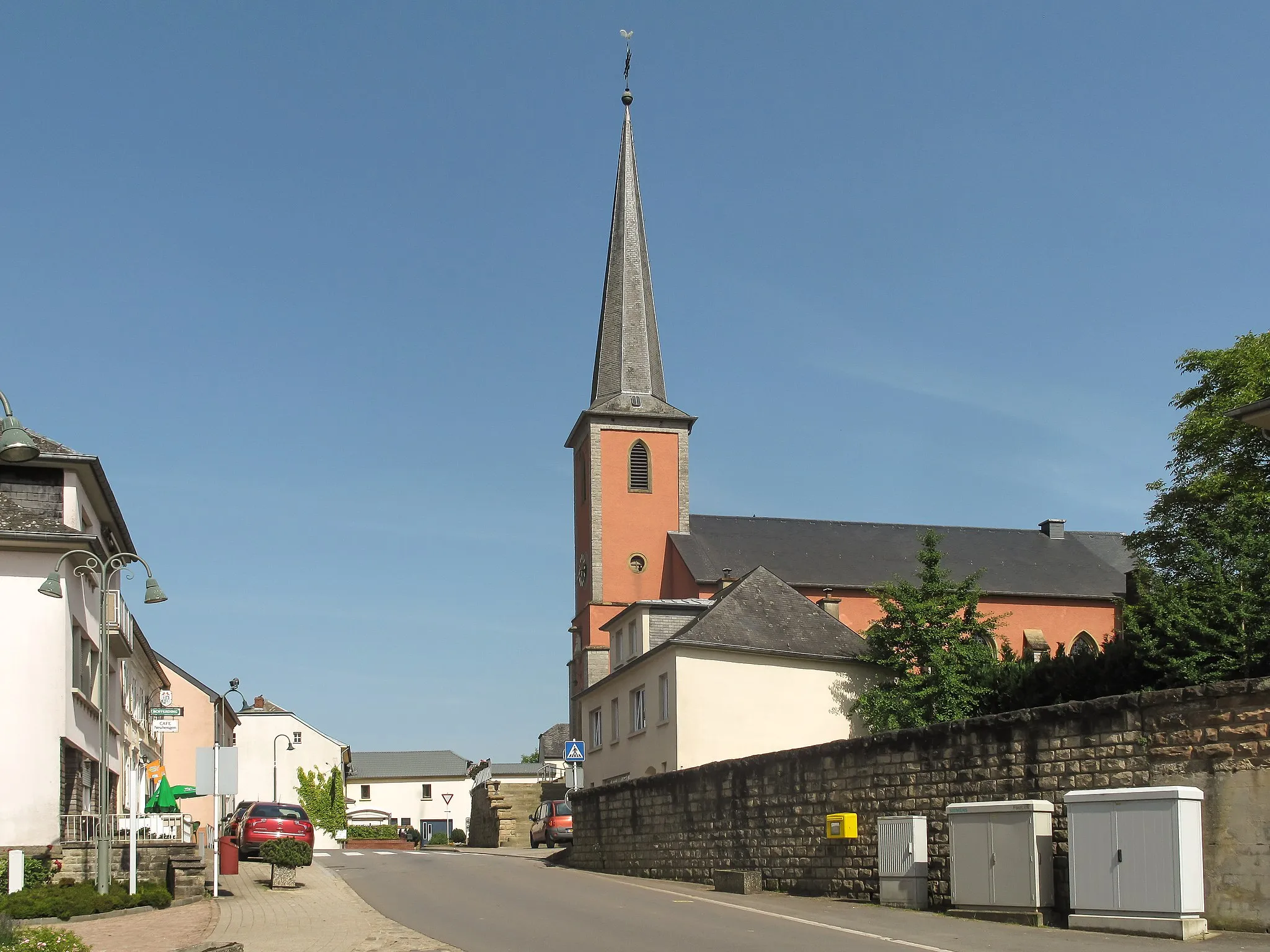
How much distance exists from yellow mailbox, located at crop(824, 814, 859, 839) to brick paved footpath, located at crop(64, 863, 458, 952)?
19.2ft

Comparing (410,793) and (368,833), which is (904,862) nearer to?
(368,833)

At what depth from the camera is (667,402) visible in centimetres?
6450

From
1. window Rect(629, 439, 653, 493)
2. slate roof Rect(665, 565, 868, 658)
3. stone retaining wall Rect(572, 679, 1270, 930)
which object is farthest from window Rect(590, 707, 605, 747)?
window Rect(629, 439, 653, 493)

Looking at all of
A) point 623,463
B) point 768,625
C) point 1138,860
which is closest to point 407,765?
point 623,463

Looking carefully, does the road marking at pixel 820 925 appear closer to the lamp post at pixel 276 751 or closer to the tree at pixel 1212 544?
the tree at pixel 1212 544

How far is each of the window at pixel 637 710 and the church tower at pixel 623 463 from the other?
18636mm

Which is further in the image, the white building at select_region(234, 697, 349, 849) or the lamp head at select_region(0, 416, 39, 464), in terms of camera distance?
the white building at select_region(234, 697, 349, 849)

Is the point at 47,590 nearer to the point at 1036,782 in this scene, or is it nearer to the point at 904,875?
the point at 904,875

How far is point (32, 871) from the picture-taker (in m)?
21.4

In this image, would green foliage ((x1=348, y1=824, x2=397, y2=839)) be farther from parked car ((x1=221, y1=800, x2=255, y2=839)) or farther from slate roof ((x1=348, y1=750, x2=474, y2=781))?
parked car ((x1=221, y1=800, x2=255, y2=839))

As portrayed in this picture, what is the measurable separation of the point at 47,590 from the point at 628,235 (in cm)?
4877

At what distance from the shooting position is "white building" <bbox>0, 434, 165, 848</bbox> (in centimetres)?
2402

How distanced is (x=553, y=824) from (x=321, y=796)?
5223 cm

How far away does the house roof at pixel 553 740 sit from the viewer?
9725 cm
